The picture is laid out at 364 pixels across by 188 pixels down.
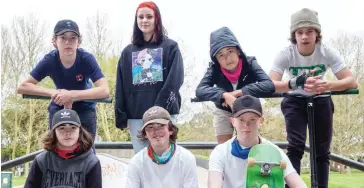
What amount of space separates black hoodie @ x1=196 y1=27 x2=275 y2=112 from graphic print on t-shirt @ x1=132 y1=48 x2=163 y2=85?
36cm

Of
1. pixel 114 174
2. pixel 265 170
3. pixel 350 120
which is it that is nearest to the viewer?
pixel 265 170

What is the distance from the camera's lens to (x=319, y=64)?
3.15 m

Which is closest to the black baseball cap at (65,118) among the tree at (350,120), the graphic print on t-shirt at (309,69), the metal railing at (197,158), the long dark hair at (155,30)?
the long dark hair at (155,30)

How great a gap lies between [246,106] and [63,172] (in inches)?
50.0

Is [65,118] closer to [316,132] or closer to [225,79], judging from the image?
[225,79]

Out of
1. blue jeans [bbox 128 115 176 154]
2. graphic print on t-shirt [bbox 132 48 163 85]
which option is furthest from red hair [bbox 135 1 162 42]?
blue jeans [bbox 128 115 176 154]

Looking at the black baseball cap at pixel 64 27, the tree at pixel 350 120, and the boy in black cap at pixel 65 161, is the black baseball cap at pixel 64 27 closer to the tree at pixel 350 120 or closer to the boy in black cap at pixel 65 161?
the boy in black cap at pixel 65 161

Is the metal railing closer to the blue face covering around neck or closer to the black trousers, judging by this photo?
the black trousers

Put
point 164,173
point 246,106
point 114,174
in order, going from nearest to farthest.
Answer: point 246,106
point 164,173
point 114,174

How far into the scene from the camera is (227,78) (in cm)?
312

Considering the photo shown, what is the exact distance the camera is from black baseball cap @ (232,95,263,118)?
257 centimetres

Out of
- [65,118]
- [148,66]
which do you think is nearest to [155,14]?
[148,66]

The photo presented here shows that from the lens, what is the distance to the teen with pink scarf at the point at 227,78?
2.96 meters

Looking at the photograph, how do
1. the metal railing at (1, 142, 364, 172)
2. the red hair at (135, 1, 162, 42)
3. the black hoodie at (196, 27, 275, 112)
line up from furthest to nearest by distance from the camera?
the metal railing at (1, 142, 364, 172) → the red hair at (135, 1, 162, 42) → the black hoodie at (196, 27, 275, 112)
